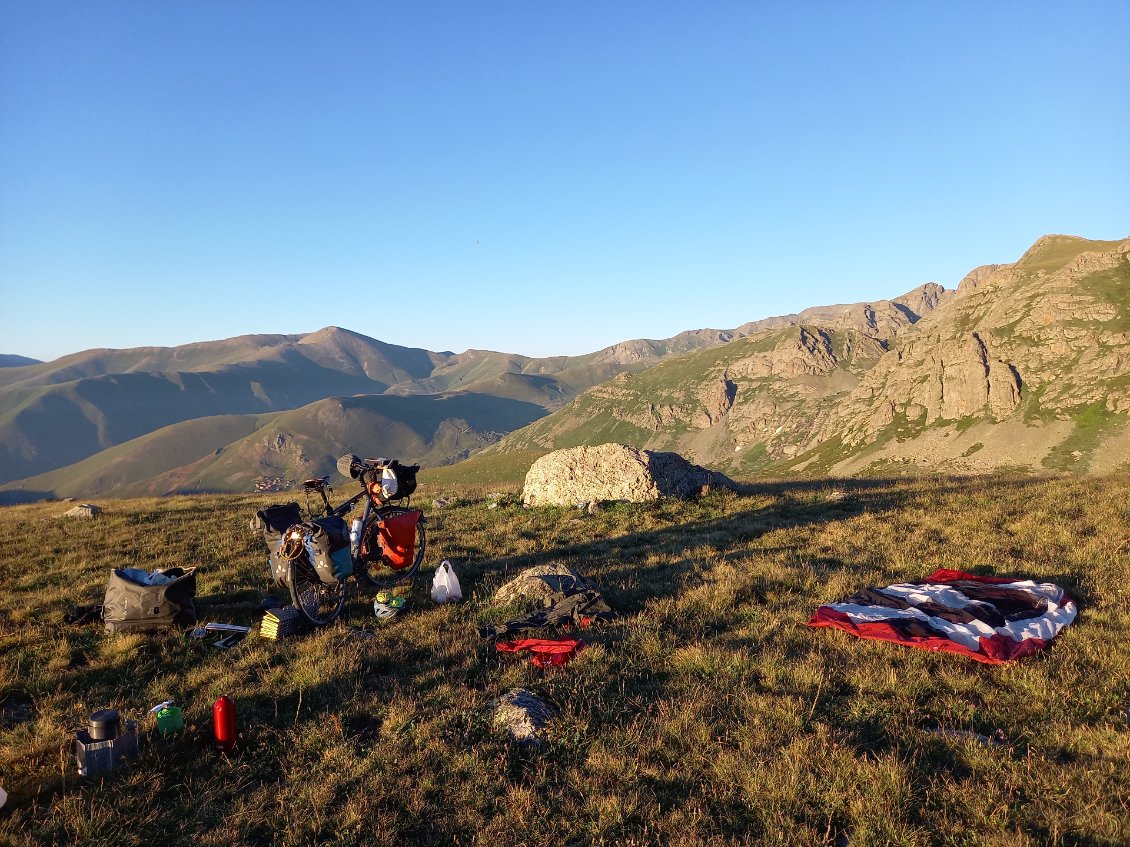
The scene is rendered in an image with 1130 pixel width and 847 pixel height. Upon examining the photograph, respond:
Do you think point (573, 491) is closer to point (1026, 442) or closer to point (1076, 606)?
point (1076, 606)

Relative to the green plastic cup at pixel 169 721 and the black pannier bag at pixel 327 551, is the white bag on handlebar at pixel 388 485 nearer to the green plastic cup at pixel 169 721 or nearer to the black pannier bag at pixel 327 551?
the black pannier bag at pixel 327 551

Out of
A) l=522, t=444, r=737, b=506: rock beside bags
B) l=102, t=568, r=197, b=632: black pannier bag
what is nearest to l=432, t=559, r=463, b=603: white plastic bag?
l=102, t=568, r=197, b=632: black pannier bag

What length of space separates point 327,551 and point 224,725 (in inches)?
144

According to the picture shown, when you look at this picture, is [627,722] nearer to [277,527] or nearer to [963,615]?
[963,615]

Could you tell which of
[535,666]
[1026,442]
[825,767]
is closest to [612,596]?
[535,666]

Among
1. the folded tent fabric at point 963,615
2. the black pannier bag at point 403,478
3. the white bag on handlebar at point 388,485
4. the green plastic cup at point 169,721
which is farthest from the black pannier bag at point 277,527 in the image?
the folded tent fabric at point 963,615

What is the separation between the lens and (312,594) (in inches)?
377

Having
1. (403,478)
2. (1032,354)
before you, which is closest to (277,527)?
(403,478)

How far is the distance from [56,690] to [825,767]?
364 inches

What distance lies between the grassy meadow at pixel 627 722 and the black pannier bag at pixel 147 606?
40 cm

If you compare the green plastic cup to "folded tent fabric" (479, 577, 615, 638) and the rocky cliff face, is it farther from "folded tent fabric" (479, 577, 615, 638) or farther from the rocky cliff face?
the rocky cliff face

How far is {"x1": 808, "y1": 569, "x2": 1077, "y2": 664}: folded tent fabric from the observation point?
7.02 metres

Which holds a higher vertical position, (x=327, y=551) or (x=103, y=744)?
(x=327, y=551)

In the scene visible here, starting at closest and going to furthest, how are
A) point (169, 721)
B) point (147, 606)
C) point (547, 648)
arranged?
point (169, 721), point (547, 648), point (147, 606)
